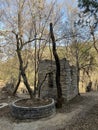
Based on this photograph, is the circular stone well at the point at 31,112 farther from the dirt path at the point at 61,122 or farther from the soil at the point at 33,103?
the soil at the point at 33,103

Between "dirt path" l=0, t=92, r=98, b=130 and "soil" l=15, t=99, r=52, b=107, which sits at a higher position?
"soil" l=15, t=99, r=52, b=107

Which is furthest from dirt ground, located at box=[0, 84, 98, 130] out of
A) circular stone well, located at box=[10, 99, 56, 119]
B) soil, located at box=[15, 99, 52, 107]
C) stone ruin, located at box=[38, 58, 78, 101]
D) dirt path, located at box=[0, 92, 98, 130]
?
stone ruin, located at box=[38, 58, 78, 101]

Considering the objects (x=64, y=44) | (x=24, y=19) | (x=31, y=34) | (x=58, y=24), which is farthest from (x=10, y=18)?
(x=64, y=44)

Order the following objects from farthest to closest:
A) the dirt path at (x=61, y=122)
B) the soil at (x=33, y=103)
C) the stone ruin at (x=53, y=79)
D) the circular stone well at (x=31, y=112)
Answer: the stone ruin at (x=53, y=79), the soil at (x=33, y=103), the circular stone well at (x=31, y=112), the dirt path at (x=61, y=122)

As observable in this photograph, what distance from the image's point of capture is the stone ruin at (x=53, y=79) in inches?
466

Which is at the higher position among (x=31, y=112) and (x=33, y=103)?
(x=33, y=103)

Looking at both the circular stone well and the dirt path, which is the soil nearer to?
the circular stone well

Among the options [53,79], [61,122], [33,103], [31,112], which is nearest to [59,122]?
[61,122]

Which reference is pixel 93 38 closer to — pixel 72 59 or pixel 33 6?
pixel 72 59

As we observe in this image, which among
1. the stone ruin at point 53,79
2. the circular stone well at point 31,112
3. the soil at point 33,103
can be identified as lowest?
the circular stone well at point 31,112

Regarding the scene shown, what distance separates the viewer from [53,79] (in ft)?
40.2

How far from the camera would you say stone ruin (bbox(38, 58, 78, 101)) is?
11.8 metres

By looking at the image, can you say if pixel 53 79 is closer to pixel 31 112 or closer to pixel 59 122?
pixel 31 112

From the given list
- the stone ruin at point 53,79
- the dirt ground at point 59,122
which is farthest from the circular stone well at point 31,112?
the stone ruin at point 53,79
